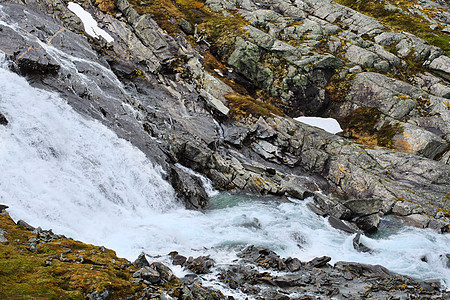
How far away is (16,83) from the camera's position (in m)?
26.0

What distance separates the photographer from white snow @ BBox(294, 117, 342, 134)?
146 ft

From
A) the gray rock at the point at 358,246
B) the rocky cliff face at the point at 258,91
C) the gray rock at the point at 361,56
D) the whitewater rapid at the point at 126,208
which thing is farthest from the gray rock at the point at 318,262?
the gray rock at the point at 361,56

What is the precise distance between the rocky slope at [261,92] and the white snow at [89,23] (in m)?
1.31

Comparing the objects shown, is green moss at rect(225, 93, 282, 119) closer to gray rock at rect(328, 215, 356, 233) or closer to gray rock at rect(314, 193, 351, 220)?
gray rock at rect(314, 193, 351, 220)

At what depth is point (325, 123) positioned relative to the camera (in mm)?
45625

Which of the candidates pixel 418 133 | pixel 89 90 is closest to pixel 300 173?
pixel 418 133

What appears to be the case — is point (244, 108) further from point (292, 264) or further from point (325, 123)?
point (292, 264)

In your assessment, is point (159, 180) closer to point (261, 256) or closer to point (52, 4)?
point (261, 256)

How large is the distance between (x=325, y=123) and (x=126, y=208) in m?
32.9

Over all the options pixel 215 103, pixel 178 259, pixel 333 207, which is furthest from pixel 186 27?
pixel 178 259

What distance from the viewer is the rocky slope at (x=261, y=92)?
29844 millimetres

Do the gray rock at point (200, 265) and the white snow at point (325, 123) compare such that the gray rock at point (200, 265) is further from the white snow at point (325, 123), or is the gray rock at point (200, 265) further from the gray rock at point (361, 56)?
the gray rock at point (361, 56)

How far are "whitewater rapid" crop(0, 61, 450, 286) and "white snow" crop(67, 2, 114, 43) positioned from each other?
1835cm

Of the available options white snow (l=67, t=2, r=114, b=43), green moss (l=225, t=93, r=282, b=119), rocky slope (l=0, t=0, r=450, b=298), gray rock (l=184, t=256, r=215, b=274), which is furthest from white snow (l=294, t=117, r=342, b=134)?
gray rock (l=184, t=256, r=215, b=274)
